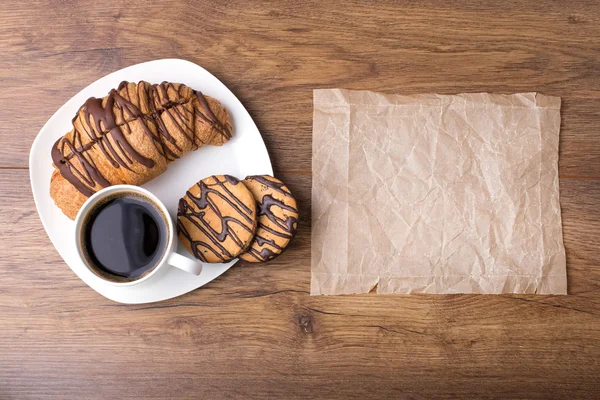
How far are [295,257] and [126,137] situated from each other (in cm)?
39

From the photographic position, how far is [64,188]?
3.02 ft

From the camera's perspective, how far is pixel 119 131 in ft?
2.93

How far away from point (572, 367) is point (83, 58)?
1160mm

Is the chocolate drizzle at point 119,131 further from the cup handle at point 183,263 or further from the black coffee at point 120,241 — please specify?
the cup handle at point 183,263

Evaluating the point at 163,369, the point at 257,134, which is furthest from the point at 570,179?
the point at 163,369

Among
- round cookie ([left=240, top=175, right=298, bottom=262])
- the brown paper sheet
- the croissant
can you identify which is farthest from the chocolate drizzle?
the brown paper sheet

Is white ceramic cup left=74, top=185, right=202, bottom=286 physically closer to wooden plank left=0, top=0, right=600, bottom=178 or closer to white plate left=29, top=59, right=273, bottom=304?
white plate left=29, top=59, right=273, bottom=304

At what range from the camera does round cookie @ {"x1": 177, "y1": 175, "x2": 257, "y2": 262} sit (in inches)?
36.6

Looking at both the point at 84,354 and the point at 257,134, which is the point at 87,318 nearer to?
the point at 84,354

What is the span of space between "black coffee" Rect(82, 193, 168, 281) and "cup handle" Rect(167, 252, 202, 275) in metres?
0.04

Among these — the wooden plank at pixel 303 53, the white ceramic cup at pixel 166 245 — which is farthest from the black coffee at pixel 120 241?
the wooden plank at pixel 303 53

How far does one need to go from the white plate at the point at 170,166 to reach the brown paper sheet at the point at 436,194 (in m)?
0.15

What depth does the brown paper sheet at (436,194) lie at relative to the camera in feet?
3.39

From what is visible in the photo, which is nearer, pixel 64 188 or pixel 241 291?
pixel 64 188
